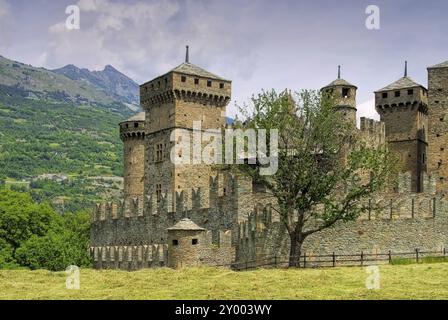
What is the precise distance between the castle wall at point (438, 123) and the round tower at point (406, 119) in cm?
363

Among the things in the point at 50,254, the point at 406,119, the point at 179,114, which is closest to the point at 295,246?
the point at 179,114

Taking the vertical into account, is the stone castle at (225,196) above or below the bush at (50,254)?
above

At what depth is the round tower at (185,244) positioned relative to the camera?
48188 millimetres

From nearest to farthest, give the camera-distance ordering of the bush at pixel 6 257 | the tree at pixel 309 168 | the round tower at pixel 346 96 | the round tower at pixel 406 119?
the tree at pixel 309 168, the round tower at pixel 346 96, the bush at pixel 6 257, the round tower at pixel 406 119

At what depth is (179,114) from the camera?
66.6 m

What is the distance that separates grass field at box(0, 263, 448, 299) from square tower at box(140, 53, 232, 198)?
2499 cm

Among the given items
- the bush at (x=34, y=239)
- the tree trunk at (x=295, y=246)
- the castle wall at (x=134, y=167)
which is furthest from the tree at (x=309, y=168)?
the castle wall at (x=134, y=167)

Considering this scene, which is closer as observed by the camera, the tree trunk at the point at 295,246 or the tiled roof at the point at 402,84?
the tree trunk at the point at 295,246

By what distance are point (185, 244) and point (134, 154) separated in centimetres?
3205

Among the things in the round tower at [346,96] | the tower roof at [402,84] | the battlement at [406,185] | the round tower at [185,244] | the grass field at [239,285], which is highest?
the tower roof at [402,84]

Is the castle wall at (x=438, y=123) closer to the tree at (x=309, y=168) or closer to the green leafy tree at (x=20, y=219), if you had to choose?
the tree at (x=309, y=168)
